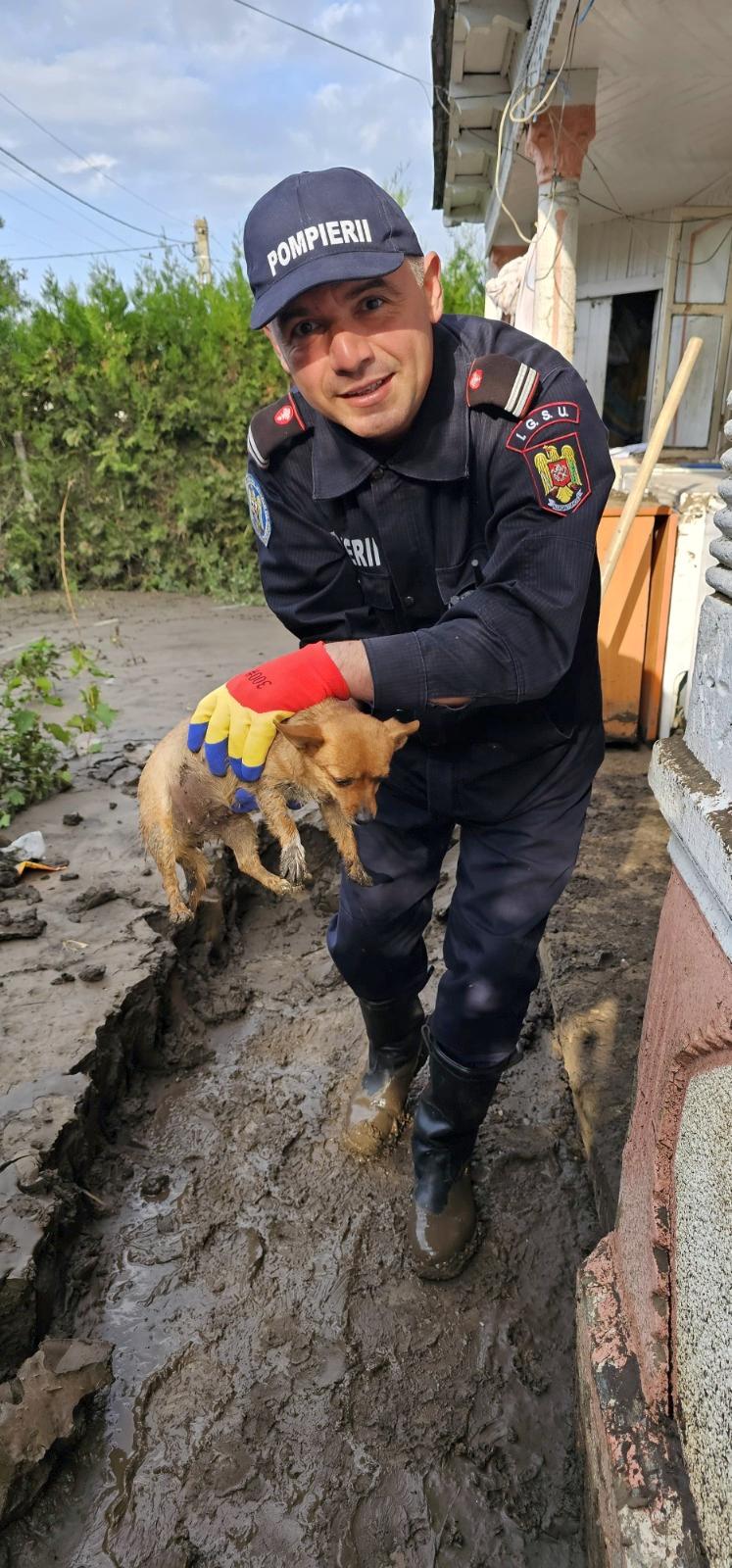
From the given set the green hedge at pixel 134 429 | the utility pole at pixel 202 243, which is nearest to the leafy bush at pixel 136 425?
the green hedge at pixel 134 429

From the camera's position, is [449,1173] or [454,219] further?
[454,219]

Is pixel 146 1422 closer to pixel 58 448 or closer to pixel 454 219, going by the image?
pixel 58 448

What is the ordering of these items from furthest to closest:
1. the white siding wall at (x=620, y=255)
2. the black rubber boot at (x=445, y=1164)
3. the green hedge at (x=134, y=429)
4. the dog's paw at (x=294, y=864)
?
1. the green hedge at (x=134, y=429)
2. the white siding wall at (x=620, y=255)
3. the black rubber boot at (x=445, y=1164)
4. the dog's paw at (x=294, y=864)

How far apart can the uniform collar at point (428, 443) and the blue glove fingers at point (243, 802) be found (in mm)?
764

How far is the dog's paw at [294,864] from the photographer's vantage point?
1985 mm

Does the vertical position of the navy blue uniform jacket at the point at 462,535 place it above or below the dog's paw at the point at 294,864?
above

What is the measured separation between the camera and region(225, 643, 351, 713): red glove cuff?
64.5 inches

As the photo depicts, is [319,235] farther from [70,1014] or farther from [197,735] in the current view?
[70,1014]

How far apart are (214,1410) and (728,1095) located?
5.59 ft

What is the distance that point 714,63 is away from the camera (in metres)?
5.36

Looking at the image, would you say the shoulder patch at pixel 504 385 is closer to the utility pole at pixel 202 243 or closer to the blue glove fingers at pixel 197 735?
the blue glove fingers at pixel 197 735

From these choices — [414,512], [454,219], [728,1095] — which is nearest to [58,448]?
[454,219]

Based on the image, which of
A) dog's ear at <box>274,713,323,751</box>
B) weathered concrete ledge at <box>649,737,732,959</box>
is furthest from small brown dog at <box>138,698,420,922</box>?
weathered concrete ledge at <box>649,737,732,959</box>

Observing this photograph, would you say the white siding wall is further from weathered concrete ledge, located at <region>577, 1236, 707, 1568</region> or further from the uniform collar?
weathered concrete ledge, located at <region>577, 1236, 707, 1568</region>
